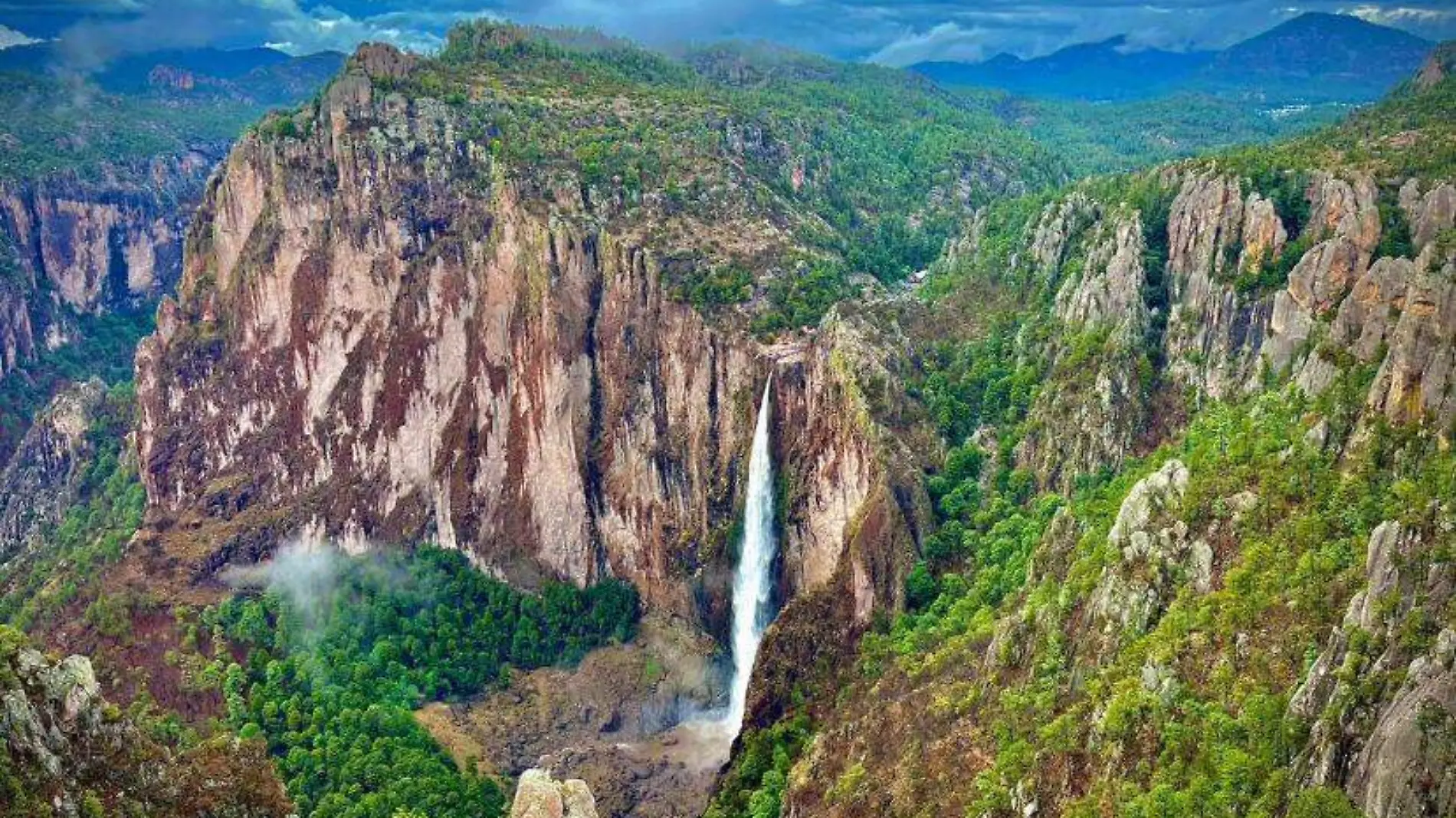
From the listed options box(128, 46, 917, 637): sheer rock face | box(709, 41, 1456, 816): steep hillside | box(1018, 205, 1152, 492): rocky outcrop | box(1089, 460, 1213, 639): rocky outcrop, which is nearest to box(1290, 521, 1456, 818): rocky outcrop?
box(709, 41, 1456, 816): steep hillside

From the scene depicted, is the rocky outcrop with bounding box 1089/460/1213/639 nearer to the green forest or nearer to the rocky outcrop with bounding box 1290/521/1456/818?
the rocky outcrop with bounding box 1290/521/1456/818

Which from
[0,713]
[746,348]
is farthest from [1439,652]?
[746,348]

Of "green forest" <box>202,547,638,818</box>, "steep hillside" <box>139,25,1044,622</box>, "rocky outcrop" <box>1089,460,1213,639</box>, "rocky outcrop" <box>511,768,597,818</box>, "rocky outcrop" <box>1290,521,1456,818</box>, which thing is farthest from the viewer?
"steep hillside" <box>139,25,1044,622</box>

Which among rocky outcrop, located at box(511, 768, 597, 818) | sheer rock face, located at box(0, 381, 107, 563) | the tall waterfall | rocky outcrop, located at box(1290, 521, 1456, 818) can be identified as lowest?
sheer rock face, located at box(0, 381, 107, 563)

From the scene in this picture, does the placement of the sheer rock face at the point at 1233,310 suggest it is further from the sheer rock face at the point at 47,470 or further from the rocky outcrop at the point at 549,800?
the sheer rock face at the point at 47,470

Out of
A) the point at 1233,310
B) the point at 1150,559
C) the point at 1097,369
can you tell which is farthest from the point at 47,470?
the point at 1150,559

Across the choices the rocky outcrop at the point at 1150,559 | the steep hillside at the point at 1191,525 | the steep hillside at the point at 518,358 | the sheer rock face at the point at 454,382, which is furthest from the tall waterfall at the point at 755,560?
the rocky outcrop at the point at 1150,559
